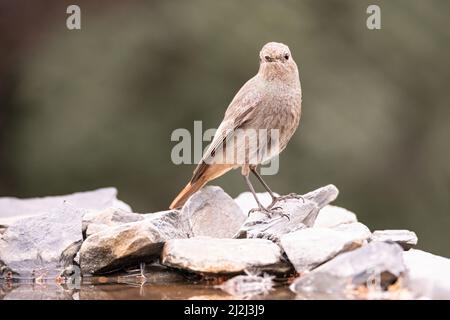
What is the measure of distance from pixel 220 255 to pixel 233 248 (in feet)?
0.37

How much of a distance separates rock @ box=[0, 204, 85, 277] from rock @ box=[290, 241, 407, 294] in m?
1.61

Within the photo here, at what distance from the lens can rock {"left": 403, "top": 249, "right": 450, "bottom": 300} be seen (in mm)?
3889

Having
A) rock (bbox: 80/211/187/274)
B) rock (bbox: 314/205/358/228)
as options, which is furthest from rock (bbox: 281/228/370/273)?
rock (bbox: 314/205/358/228)

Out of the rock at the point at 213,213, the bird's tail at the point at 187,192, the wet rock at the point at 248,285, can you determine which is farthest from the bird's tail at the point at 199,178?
the wet rock at the point at 248,285

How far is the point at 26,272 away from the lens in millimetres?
4902

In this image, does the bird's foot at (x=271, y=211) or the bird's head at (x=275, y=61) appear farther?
the bird's head at (x=275, y=61)

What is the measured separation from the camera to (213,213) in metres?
5.52

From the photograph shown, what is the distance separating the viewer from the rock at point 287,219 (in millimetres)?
4953

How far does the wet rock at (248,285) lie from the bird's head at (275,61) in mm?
1651

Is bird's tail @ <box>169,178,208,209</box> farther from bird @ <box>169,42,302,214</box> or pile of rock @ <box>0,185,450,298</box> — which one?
pile of rock @ <box>0,185,450,298</box>
